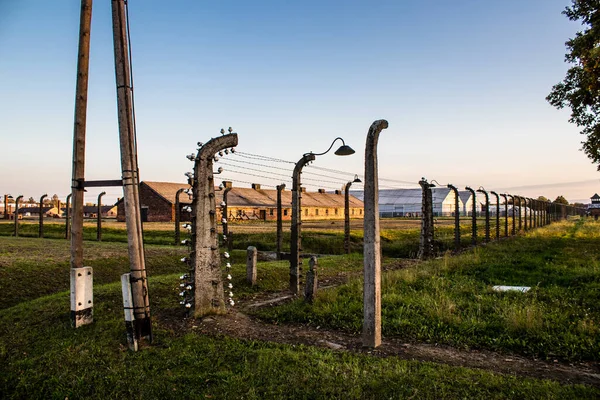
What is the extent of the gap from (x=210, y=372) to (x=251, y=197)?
49.1 meters

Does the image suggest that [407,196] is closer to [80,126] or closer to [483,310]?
[483,310]

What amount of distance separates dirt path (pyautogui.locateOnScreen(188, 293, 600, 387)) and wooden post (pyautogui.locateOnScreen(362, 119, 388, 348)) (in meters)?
0.27

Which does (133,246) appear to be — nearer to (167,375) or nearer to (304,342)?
(167,375)

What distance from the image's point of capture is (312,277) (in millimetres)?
7832

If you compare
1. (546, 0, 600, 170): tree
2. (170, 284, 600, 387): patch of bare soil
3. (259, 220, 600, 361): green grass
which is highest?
(546, 0, 600, 170): tree

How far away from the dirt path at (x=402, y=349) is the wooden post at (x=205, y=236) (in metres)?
0.33

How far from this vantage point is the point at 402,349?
5.43 metres

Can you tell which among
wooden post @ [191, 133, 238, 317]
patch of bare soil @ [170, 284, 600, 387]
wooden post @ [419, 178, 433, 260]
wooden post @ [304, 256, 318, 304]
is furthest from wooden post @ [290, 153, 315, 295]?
wooden post @ [419, 178, 433, 260]

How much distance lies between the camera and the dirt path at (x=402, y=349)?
15.1 ft

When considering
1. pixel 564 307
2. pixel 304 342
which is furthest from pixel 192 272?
pixel 564 307

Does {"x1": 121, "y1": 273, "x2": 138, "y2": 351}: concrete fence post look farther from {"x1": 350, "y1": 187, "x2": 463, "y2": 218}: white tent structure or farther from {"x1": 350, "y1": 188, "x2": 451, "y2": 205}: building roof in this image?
{"x1": 350, "y1": 188, "x2": 451, "y2": 205}: building roof

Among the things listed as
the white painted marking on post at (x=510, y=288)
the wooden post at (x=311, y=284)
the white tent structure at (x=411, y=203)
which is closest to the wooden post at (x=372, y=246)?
the wooden post at (x=311, y=284)

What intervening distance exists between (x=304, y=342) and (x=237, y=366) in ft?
4.23

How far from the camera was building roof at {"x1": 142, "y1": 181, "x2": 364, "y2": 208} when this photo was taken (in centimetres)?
4541
